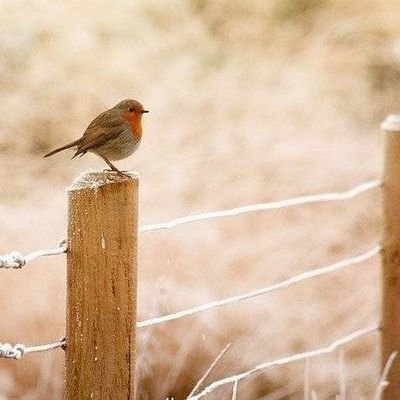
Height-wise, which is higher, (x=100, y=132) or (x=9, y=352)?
(x=100, y=132)

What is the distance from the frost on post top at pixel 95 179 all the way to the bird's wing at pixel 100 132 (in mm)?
170

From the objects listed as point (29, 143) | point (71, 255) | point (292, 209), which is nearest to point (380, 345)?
point (71, 255)

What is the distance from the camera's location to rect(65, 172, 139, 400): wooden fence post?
3.49 ft

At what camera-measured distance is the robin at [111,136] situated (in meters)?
1.25

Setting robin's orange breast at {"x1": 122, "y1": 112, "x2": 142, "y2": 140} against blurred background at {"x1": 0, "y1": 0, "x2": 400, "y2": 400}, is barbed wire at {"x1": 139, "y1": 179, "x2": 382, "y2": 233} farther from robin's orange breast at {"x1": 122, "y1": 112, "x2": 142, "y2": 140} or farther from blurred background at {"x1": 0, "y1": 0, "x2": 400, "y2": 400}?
blurred background at {"x1": 0, "y1": 0, "x2": 400, "y2": 400}

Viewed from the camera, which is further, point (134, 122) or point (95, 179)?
point (134, 122)

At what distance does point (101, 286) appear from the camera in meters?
1.09

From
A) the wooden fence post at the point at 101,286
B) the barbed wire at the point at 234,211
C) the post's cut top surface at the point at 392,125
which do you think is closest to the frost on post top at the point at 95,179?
the wooden fence post at the point at 101,286

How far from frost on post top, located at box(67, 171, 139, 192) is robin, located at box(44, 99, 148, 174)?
0.16 meters

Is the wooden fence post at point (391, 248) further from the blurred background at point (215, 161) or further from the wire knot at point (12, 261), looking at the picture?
the wire knot at point (12, 261)

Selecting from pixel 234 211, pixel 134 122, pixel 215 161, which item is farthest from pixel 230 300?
pixel 215 161

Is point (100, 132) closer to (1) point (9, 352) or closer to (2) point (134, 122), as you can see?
(2) point (134, 122)

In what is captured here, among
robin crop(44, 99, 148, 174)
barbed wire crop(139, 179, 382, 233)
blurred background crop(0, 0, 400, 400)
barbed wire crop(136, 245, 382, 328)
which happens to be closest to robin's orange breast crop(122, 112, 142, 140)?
robin crop(44, 99, 148, 174)

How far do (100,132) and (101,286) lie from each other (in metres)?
0.24
